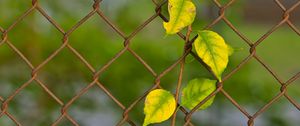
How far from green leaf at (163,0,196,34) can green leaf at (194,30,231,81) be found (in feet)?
0.16

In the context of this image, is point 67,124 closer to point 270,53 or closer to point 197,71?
point 197,71

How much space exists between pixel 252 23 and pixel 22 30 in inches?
480

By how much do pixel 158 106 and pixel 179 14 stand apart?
0.22 m

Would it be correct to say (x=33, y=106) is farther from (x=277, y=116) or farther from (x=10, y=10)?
(x=277, y=116)

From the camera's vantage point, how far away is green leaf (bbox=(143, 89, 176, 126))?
170 cm

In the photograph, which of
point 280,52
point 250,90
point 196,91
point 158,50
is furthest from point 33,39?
point 280,52

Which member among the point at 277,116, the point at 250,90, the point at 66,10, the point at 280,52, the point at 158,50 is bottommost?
the point at 280,52

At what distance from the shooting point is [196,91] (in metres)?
1.78

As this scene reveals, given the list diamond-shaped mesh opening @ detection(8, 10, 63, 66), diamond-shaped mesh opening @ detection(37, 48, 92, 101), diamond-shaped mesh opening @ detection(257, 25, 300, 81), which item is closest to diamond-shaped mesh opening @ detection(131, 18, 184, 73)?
diamond-shaped mesh opening @ detection(37, 48, 92, 101)

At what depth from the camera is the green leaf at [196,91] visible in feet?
5.81

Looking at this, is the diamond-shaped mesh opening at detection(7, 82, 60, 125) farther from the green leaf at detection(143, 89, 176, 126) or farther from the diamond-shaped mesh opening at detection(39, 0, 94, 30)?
the green leaf at detection(143, 89, 176, 126)

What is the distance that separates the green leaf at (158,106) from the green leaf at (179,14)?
0.51ft

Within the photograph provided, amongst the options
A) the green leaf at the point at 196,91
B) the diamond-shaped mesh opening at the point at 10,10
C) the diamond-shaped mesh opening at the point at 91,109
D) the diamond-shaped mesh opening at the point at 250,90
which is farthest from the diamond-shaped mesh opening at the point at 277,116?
the green leaf at the point at 196,91

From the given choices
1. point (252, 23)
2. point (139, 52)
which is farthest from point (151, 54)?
point (252, 23)
